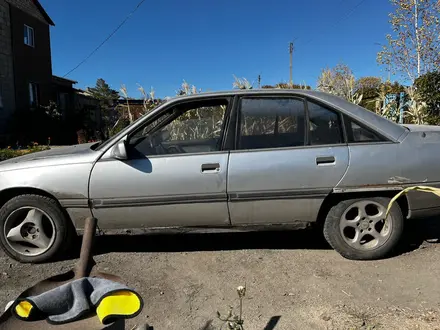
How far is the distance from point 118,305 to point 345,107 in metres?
3.16

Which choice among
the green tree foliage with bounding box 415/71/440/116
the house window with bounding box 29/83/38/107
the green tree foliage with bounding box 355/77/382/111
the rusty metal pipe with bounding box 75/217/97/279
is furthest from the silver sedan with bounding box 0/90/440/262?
the house window with bounding box 29/83/38/107

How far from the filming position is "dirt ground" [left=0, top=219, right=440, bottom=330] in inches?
114

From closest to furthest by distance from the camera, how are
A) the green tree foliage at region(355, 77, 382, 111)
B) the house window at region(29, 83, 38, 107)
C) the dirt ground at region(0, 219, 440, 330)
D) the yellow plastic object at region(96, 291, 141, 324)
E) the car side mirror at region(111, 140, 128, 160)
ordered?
the yellow plastic object at region(96, 291, 141, 324)
the dirt ground at region(0, 219, 440, 330)
the car side mirror at region(111, 140, 128, 160)
the green tree foliage at region(355, 77, 382, 111)
the house window at region(29, 83, 38, 107)

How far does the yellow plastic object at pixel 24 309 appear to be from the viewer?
135 cm

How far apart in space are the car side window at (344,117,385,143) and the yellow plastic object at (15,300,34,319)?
316 centimetres

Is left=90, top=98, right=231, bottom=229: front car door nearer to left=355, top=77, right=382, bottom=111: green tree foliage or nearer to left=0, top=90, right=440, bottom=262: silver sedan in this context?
left=0, top=90, right=440, bottom=262: silver sedan

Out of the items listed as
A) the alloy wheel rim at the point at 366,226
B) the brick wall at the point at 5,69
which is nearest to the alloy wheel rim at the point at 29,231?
the alloy wheel rim at the point at 366,226

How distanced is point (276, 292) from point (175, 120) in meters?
2.00

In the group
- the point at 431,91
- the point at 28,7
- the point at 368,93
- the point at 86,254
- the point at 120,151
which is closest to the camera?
the point at 86,254

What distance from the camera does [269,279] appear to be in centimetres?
355

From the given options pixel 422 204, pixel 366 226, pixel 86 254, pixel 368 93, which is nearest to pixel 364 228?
pixel 366 226

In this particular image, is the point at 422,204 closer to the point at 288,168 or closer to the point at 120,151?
the point at 288,168

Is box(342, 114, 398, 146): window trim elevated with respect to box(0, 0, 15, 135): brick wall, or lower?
lower

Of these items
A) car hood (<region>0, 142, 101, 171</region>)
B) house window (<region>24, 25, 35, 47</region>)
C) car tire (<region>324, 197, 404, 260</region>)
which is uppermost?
house window (<region>24, 25, 35, 47</region>)
